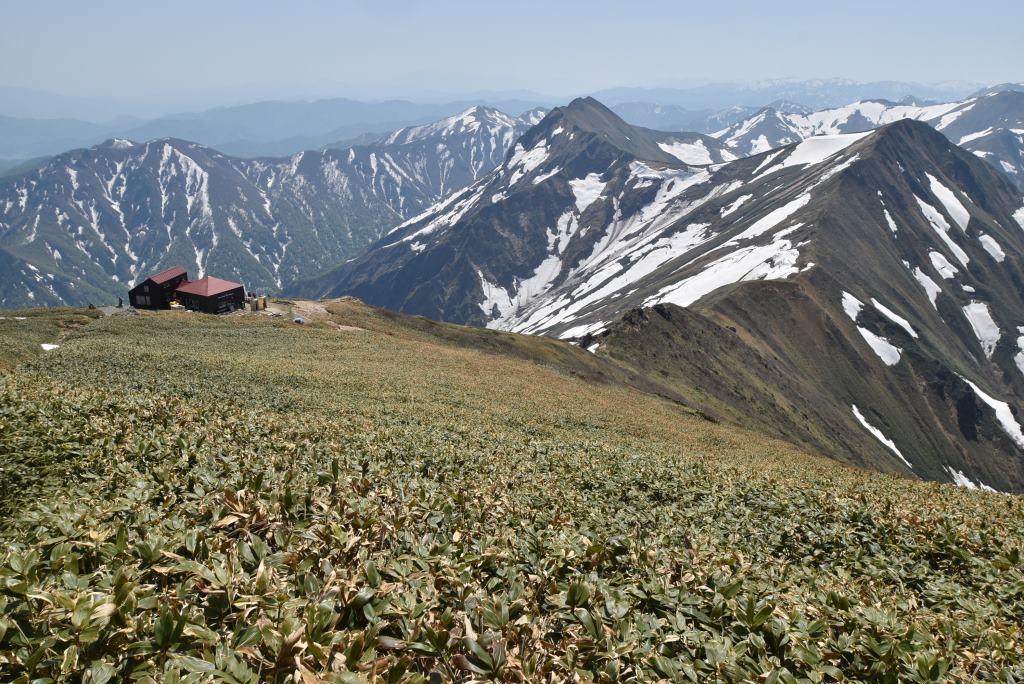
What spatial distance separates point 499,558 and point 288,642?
3.81 m

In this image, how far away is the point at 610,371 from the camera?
89.6m

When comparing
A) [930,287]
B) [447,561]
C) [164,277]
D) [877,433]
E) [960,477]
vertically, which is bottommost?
[960,477]

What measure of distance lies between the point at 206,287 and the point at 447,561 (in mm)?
88850

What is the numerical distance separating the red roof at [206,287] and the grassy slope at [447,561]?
2886 inches

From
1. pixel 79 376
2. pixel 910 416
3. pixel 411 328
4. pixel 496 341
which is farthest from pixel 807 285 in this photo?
pixel 79 376

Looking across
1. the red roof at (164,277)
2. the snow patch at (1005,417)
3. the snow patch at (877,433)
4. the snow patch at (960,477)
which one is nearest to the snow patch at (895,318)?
the snow patch at (1005,417)

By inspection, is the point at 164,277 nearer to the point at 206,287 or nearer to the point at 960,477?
the point at 206,287

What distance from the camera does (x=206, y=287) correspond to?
3268 inches

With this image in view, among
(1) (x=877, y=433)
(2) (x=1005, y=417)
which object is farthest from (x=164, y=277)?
(2) (x=1005, y=417)

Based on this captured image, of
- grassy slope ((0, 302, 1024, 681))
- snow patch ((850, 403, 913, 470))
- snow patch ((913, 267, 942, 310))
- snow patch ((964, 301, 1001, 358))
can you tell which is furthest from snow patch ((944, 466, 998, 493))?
grassy slope ((0, 302, 1024, 681))

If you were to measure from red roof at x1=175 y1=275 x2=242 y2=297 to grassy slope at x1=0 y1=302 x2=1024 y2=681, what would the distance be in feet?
240

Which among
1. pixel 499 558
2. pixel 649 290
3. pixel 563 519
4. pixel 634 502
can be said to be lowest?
pixel 649 290

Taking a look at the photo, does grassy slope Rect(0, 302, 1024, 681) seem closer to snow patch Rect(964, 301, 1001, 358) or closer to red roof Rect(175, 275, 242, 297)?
red roof Rect(175, 275, 242, 297)

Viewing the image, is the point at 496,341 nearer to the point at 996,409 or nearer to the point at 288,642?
the point at 288,642
